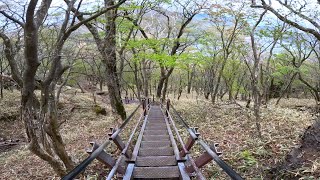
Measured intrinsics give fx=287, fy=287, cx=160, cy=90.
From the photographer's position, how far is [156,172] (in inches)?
255

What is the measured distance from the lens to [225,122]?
1431 centimetres

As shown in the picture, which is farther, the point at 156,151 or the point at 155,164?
the point at 156,151

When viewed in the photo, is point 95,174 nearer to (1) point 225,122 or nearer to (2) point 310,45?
(1) point 225,122

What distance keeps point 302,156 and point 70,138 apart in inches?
524

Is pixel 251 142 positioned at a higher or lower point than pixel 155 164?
higher

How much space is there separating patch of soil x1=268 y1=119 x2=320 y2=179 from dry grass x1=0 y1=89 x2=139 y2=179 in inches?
180

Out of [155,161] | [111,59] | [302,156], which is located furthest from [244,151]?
[111,59]

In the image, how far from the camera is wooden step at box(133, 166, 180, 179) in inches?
249

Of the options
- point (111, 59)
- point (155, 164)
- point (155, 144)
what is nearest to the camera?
point (155, 164)

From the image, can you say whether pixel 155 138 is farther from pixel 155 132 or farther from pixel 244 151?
pixel 244 151

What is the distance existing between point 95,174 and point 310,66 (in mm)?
31914

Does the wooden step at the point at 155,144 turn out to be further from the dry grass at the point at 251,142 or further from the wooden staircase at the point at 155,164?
the dry grass at the point at 251,142

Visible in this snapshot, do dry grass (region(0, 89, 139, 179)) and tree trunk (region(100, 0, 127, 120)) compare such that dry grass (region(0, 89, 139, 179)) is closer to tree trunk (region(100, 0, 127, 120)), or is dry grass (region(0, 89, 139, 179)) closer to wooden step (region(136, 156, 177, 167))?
tree trunk (region(100, 0, 127, 120))

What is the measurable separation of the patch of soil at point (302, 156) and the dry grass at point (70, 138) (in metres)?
4.57
